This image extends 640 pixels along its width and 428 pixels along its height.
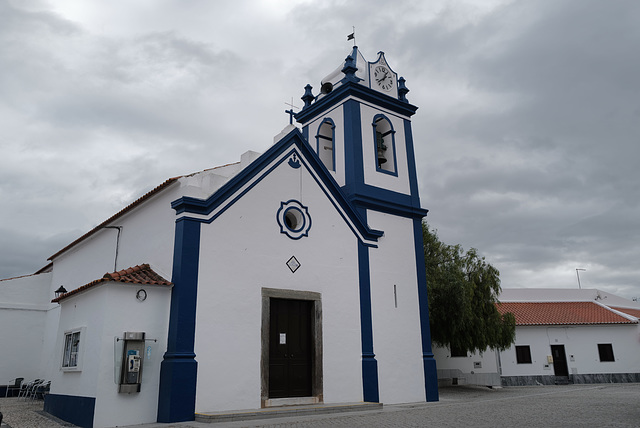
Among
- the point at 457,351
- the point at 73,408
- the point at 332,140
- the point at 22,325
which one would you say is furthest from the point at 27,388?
the point at 457,351

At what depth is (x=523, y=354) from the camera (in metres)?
27.9

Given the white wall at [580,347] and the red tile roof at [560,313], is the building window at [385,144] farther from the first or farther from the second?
the white wall at [580,347]

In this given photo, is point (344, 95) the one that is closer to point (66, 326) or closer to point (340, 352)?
point (340, 352)

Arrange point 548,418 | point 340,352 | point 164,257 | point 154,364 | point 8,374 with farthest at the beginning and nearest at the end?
point 8,374 < point 340,352 < point 164,257 < point 154,364 < point 548,418

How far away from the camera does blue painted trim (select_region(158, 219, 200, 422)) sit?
31.5 feet

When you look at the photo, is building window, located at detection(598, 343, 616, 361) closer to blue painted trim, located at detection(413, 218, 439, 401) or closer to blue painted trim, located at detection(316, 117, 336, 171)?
blue painted trim, located at detection(413, 218, 439, 401)

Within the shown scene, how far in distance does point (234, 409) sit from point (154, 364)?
1.88 m

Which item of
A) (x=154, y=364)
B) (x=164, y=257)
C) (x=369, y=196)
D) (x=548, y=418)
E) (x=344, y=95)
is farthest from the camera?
(x=344, y=95)

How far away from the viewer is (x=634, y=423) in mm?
8203

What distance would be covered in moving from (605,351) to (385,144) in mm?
20728

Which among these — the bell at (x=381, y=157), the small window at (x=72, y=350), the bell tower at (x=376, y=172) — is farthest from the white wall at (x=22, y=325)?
the bell at (x=381, y=157)

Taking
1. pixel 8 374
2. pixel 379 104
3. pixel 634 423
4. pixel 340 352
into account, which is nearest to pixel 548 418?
pixel 634 423

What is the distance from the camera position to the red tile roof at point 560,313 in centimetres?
2820

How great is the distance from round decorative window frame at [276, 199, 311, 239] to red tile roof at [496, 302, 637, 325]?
20.1 meters
